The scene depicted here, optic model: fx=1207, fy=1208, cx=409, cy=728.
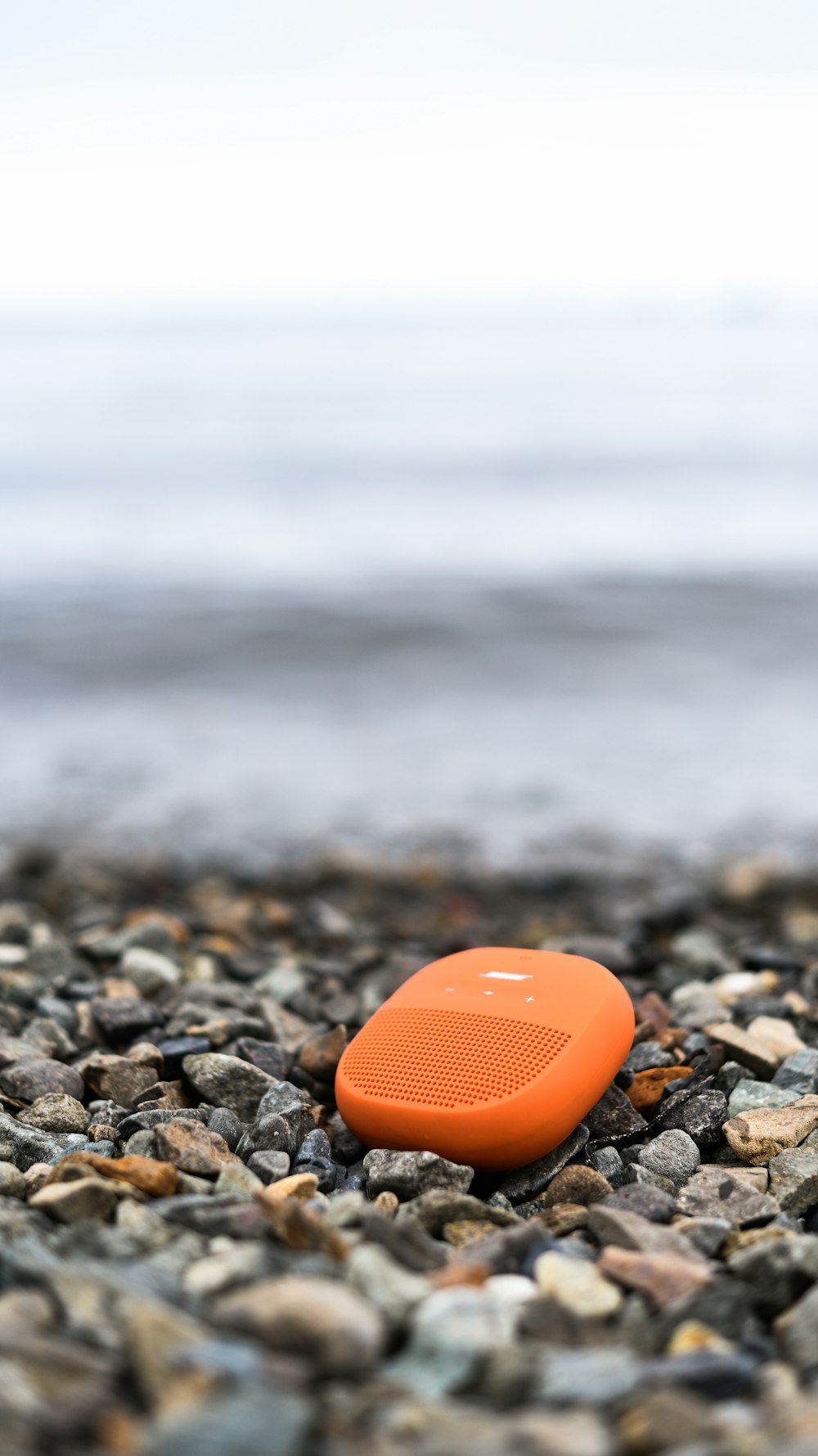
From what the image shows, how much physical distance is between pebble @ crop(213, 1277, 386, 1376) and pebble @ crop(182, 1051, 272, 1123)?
3.29 feet

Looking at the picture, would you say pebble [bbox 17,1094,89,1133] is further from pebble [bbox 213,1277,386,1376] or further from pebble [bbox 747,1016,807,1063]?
pebble [bbox 747,1016,807,1063]

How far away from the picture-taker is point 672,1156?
233 cm

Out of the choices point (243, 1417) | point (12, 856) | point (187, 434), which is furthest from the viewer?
point (187, 434)

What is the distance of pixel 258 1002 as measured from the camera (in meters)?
3.08

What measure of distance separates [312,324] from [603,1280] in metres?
52.8

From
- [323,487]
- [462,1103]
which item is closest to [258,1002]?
[462,1103]

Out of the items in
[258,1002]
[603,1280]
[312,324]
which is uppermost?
[312,324]

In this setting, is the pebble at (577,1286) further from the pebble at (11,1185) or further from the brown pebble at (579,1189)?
the pebble at (11,1185)

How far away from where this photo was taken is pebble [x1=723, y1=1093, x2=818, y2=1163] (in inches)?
91.7

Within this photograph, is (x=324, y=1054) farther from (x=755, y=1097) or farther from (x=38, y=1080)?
(x=755, y=1097)

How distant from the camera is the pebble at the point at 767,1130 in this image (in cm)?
233

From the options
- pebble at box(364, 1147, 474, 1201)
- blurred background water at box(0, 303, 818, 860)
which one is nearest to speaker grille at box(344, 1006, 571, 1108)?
pebble at box(364, 1147, 474, 1201)

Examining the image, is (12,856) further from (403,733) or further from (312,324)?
(312,324)

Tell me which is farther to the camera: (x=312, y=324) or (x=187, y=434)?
(x=312, y=324)
